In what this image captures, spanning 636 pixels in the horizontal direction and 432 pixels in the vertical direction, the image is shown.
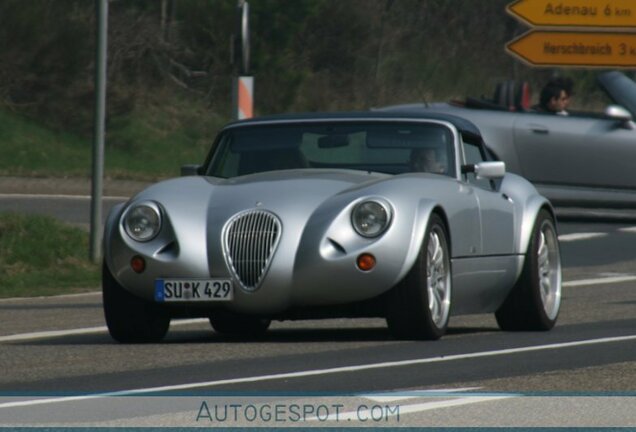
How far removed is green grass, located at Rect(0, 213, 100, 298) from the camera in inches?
669

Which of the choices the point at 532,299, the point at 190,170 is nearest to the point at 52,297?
the point at 190,170

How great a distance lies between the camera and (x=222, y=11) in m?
35.8

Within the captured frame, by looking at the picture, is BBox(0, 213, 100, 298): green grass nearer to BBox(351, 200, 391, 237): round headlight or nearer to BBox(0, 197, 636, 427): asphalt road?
BBox(0, 197, 636, 427): asphalt road

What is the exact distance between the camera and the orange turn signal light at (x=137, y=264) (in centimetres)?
1023

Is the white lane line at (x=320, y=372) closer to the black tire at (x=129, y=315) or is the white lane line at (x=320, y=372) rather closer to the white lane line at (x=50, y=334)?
the black tire at (x=129, y=315)

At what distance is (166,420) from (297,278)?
3.20m

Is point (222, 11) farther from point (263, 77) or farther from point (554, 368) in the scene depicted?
point (554, 368)

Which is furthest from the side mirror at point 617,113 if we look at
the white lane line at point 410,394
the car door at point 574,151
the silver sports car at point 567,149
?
the white lane line at point 410,394

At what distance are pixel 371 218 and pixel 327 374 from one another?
69.0 inches

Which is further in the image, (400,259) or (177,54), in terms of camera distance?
(177,54)

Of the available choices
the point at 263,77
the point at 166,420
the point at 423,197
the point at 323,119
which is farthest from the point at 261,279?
the point at 263,77

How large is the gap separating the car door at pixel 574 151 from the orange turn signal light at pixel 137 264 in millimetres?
11702

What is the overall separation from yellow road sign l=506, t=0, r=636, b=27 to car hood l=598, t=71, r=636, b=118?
315cm

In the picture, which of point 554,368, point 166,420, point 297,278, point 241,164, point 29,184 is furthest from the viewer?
point 29,184
